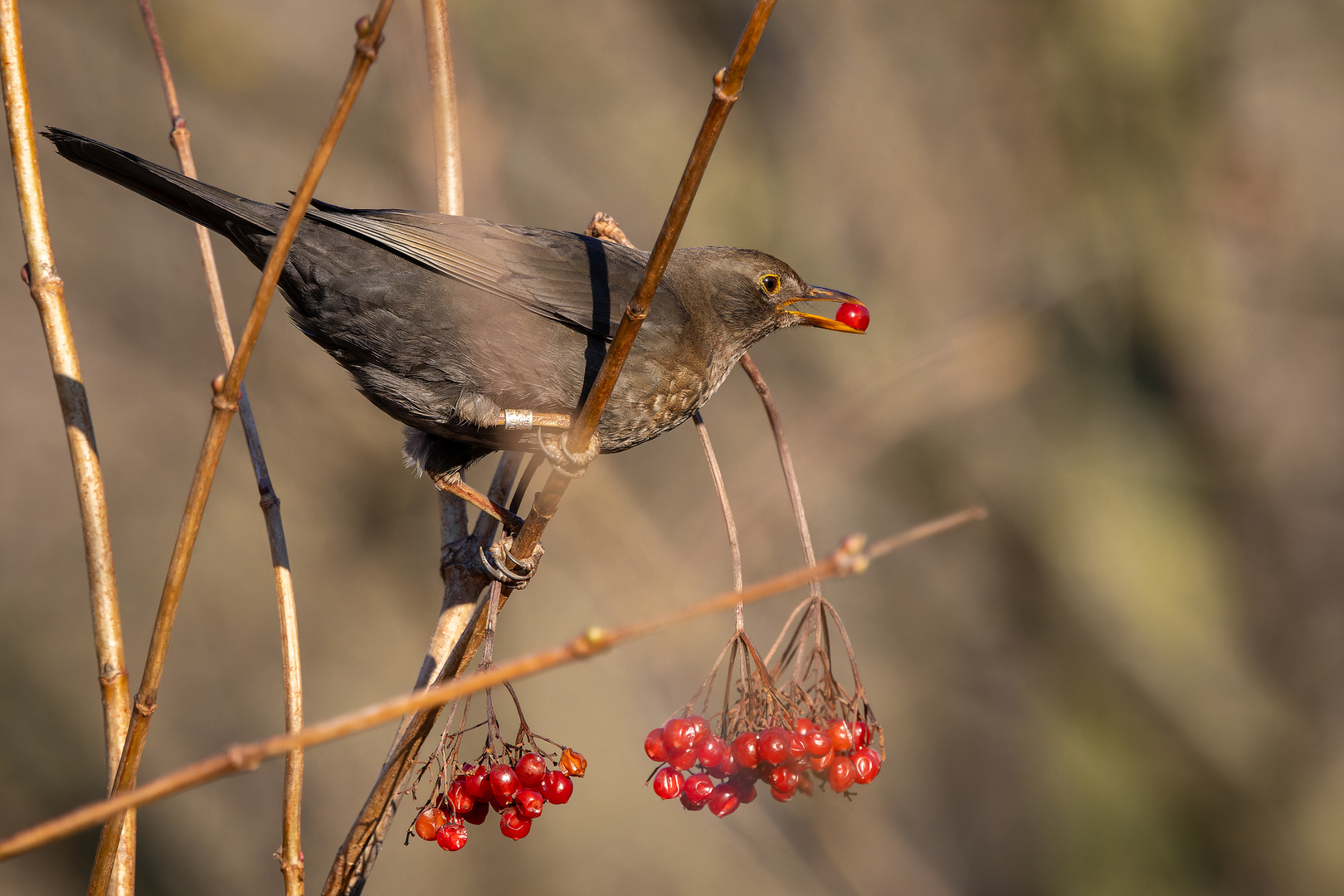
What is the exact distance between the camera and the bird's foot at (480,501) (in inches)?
106

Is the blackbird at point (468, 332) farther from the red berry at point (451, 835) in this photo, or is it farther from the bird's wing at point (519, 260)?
the red berry at point (451, 835)

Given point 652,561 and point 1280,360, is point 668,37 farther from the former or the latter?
point 1280,360

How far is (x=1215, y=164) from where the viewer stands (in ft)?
25.3

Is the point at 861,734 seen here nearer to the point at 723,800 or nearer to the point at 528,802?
the point at 723,800

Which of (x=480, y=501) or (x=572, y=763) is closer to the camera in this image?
(x=572, y=763)

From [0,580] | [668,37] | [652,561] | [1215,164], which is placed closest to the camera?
[652,561]

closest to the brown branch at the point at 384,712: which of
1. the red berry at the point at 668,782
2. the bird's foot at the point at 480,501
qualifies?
the red berry at the point at 668,782

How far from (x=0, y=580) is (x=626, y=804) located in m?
4.67

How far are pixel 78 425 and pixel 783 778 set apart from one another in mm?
1539

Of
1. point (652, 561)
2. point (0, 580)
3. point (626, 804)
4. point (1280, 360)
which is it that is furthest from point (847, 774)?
point (1280, 360)

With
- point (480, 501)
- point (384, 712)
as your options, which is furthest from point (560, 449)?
point (384, 712)

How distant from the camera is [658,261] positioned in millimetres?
1584

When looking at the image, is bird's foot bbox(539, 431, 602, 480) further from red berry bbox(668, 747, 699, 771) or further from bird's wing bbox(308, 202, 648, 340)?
red berry bbox(668, 747, 699, 771)

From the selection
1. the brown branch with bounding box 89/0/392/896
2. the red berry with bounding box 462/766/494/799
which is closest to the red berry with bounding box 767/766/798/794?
the red berry with bounding box 462/766/494/799
